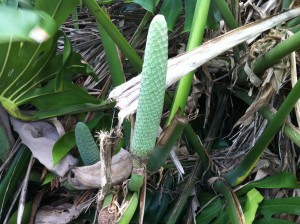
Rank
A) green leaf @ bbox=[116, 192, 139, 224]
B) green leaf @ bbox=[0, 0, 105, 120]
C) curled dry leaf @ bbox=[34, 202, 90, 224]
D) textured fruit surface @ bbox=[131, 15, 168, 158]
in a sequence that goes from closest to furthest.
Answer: textured fruit surface @ bbox=[131, 15, 168, 158] < green leaf @ bbox=[116, 192, 139, 224] < green leaf @ bbox=[0, 0, 105, 120] < curled dry leaf @ bbox=[34, 202, 90, 224]

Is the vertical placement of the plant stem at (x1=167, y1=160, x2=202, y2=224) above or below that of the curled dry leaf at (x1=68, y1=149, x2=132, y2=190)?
below

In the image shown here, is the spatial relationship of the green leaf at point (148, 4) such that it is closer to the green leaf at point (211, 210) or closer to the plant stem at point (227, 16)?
the plant stem at point (227, 16)

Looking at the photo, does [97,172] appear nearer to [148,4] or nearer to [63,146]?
[63,146]

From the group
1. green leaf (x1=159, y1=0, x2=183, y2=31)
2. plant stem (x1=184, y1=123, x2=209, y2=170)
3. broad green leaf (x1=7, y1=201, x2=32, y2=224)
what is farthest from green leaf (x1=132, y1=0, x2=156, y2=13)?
broad green leaf (x1=7, y1=201, x2=32, y2=224)

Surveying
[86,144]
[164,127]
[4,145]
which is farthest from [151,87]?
[4,145]

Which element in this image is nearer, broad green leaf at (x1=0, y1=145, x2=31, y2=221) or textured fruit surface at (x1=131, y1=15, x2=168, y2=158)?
textured fruit surface at (x1=131, y1=15, x2=168, y2=158)

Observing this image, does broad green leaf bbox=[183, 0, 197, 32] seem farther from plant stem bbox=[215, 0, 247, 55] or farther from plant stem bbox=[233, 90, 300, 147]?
plant stem bbox=[233, 90, 300, 147]
